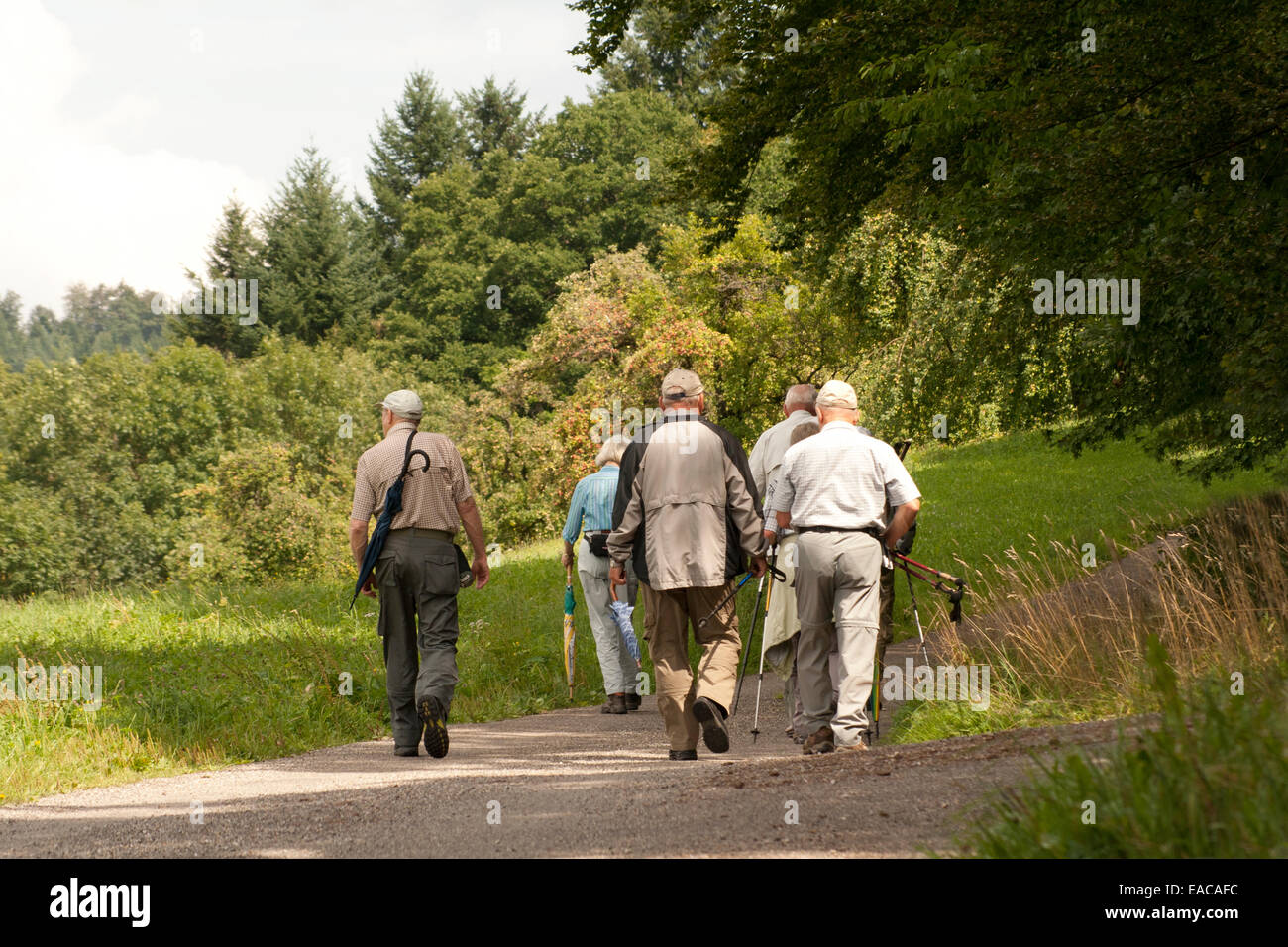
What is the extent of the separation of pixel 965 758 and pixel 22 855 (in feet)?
13.5

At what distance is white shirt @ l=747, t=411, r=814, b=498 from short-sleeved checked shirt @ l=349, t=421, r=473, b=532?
7.02ft

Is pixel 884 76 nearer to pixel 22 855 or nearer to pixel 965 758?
pixel 965 758

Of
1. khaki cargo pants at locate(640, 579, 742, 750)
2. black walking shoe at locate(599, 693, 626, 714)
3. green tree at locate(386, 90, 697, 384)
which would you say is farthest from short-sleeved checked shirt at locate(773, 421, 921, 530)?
green tree at locate(386, 90, 697, 384)

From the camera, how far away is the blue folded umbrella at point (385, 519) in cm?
841

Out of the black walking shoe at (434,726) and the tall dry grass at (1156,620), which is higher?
the tall dry grass at (1156,620)

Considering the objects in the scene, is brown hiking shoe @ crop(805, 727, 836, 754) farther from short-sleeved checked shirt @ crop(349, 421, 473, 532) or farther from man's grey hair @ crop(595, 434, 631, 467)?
man's grey hair @ crop(595, 434, 631, 467)

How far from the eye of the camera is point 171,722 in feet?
31.0

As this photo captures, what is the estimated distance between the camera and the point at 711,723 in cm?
754

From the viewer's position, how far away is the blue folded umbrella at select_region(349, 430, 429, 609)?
8.41 meters

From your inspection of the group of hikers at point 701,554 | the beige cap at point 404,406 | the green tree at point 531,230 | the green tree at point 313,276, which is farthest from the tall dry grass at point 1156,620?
the green tree at point 313,276

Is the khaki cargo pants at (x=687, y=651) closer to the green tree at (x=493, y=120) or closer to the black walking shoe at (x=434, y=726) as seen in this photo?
the black walking shoe at (x=434, y=726)

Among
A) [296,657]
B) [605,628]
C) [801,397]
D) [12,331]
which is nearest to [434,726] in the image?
[605,628]

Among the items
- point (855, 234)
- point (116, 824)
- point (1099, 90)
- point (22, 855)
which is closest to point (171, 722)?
point (116, 824)

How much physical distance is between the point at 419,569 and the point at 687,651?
1917 mm
